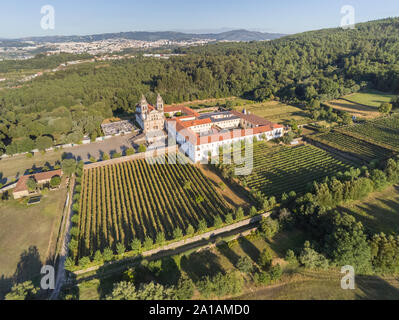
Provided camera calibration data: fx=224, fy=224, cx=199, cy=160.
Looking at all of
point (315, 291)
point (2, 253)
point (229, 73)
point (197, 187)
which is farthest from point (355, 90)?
point (2, 253)

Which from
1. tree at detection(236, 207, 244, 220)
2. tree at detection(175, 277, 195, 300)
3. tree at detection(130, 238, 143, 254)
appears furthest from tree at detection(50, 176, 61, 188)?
tree at detection(236, 207, 244, 220)

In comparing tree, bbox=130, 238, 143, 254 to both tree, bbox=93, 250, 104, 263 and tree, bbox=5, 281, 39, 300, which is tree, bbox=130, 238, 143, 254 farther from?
tree, bbox=5, 281, 39, 300

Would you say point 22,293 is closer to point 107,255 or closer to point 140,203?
point 107,255

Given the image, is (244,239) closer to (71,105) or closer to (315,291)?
(315,291)

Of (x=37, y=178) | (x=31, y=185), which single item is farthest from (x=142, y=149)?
(x=31, y=185)

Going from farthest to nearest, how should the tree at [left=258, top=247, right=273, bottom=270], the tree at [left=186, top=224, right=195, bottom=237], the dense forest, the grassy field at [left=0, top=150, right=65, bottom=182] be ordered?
the dense forest
the grassy field at [left=0, top=150, right=65, bottom=182]
the tree at [left=186, top=224, right=195, bottom=237]
the tree at [left=258, top=247, right=273, bottom=270]

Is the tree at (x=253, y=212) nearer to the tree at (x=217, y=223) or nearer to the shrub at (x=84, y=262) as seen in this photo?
the tree at (x=217, y=223)

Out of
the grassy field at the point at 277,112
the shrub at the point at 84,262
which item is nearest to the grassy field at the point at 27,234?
the shrub at the point at 84,262
